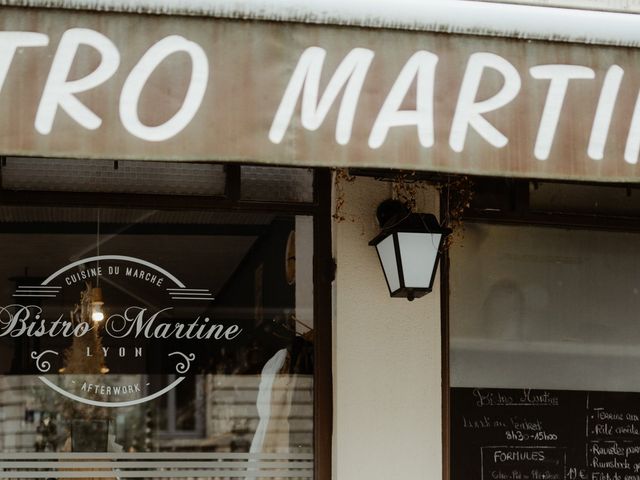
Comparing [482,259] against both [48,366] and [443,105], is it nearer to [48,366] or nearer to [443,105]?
[443,105]

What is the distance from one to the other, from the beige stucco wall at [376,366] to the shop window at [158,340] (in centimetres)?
18

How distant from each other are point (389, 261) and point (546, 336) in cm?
116

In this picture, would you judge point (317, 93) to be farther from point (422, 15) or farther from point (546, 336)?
point (546, 336)

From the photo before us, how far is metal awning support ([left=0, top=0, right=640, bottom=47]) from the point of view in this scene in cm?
340

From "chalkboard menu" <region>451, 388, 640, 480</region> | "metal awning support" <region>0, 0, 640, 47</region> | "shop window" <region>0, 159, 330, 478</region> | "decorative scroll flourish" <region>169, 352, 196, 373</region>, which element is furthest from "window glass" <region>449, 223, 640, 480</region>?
"metal awning support" <region>0, 0, 640, 47</region>

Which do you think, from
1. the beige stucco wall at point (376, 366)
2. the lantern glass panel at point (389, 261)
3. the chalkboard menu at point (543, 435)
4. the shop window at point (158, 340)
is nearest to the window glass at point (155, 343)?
the shop window at point (158, 340)

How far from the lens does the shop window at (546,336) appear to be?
201 inches

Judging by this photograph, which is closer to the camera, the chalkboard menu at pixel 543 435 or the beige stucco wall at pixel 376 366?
the beige stucco wall at pixel 376 366

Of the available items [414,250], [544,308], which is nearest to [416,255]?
[414,250]

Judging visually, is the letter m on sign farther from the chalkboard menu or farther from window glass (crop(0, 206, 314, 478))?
the chalkboard menu

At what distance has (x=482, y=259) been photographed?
5180mm

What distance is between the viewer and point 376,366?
475 cm

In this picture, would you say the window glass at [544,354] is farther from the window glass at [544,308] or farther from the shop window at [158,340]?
the shop window at [158,340]

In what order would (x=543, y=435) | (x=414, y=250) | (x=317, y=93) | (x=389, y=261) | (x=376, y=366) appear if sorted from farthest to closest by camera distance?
(x=543, y=435), (x=376, y=366), (x=389, y=261), (x=414, y=250), (x=317, y=93)
